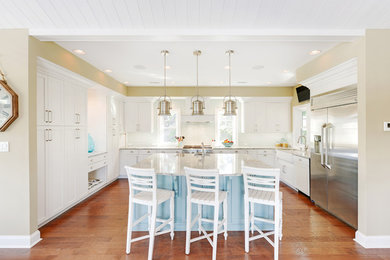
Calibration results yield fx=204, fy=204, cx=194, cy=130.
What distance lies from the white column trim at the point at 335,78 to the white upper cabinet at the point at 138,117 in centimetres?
416

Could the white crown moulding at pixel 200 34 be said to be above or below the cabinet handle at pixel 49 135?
above

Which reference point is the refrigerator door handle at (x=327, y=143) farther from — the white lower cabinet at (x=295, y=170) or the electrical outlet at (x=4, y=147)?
the electrical outlet at (x=4, y=147)

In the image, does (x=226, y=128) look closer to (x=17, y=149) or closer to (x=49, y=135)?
(x=49, y=135)

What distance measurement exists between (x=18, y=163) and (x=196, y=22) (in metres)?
2.69

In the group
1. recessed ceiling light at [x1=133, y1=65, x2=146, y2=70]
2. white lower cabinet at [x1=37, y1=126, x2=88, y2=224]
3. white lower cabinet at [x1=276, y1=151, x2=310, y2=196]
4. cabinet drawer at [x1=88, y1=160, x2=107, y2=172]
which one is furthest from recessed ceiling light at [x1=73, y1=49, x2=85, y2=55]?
white lower cabinet at [x1=276, y1=151, x2=310, y2=196]

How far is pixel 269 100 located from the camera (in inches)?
237

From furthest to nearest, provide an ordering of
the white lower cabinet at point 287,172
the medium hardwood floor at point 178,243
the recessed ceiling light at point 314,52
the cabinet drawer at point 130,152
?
the cabinet drawer at point 130,152
the white lower cabinet at point 287,172
the recessed ceiling light at point 314,52
the medium hardwood floor at point 178,243

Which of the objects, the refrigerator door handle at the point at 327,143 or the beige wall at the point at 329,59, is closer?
the beige wall at the point at 329,59

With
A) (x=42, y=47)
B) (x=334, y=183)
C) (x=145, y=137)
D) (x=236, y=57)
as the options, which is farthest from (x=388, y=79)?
(x=145, y=137)

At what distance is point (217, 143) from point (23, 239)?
5.00m

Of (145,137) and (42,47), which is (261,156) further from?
(42,47)

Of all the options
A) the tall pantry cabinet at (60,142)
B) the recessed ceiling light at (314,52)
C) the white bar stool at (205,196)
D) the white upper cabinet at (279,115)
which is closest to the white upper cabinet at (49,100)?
the tall pantry cabinet at (60,142)

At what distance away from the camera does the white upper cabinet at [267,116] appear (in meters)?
6.04

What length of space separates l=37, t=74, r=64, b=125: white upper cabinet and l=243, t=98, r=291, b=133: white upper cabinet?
464cm
